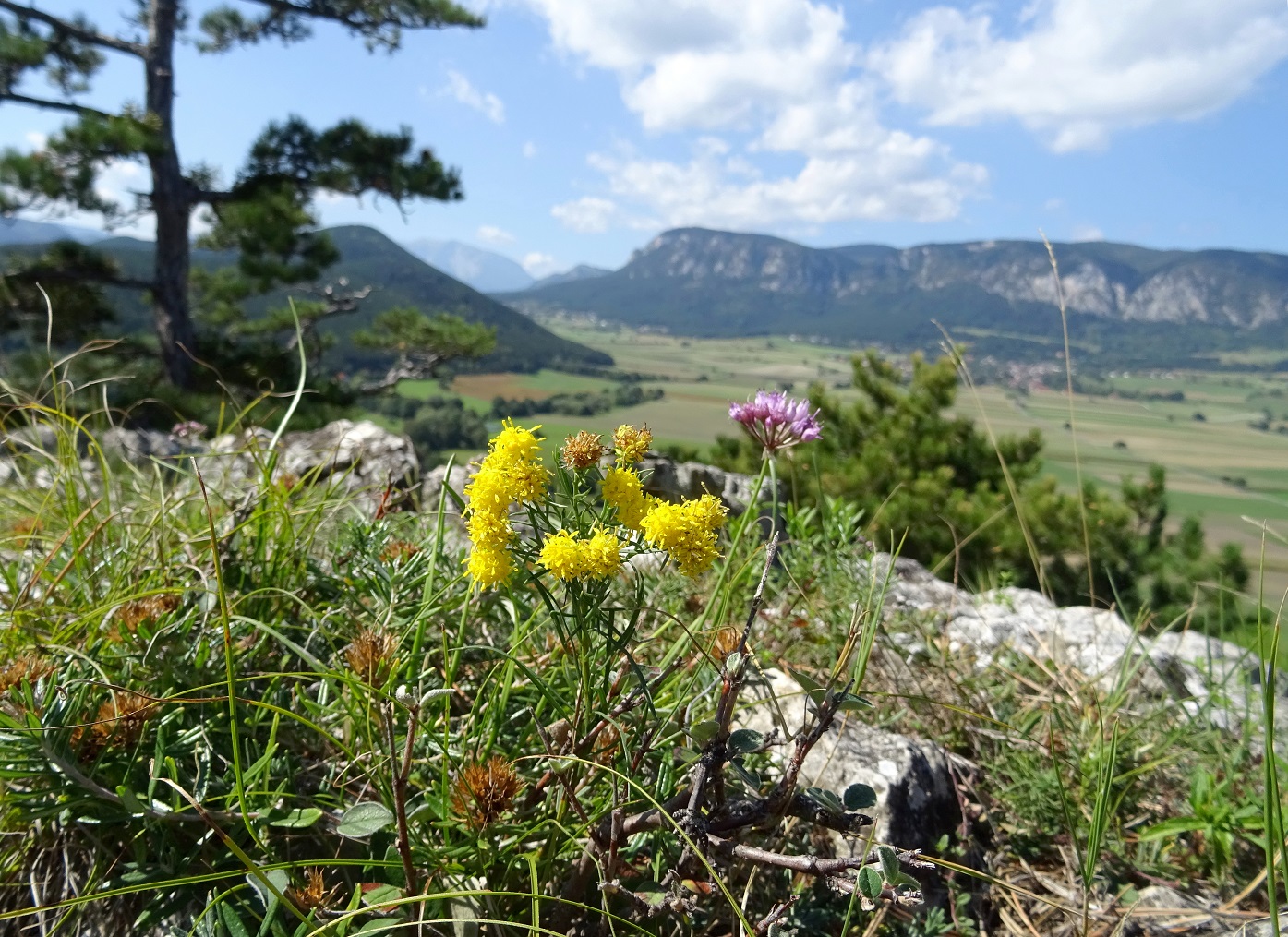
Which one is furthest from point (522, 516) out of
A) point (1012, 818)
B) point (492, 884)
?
point (1012, 818)

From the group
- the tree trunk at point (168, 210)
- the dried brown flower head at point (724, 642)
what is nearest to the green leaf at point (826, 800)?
the dried brown flower head at point (724, 642)

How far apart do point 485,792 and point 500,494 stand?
497 mm

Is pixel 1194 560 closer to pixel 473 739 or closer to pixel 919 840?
pixel 919 840

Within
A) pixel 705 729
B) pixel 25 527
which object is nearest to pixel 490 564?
pixel 705 729

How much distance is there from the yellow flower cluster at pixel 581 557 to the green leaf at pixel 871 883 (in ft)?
1.52

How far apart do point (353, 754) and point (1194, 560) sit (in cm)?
1284

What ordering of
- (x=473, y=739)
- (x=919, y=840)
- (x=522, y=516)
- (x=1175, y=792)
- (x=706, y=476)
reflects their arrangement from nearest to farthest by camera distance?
(x=522, y=516) → (x=473, y=739) → (x=919, y=840) → (x=1175, y=792) → (x=706, y=476)

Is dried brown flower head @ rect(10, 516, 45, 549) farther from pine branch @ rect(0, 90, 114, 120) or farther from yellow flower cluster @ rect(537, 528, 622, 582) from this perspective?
pine branch @ rect(0, 90, 114, 120)

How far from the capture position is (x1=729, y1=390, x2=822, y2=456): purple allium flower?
48.2 inches

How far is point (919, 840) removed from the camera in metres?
1.53

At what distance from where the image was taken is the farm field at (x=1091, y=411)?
30677 mm

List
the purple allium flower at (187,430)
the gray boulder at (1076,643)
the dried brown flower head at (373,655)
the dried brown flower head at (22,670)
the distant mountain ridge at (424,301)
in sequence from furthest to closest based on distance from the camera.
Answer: the distant mountain ridge at (424,301) < the purple allium flower at (187,430) < the gray boulder at (1076,643) < the dried brown flower head at (373,655) < the dried brown flower head at (22,670)

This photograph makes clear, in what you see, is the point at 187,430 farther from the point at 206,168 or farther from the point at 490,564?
the point at 206,168

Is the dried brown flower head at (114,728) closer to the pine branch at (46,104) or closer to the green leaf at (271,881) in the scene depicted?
the green leaf at (271,881)
